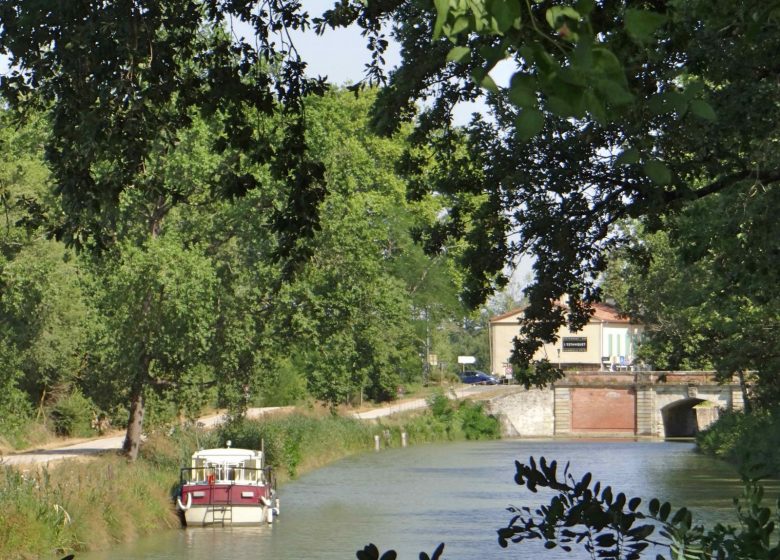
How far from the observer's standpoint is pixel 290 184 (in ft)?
31.1

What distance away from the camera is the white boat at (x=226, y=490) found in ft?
90.5

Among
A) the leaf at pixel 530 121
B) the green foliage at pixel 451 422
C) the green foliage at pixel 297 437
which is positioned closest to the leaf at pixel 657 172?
the leaf at pixel 530 121

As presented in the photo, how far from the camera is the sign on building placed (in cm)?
9075

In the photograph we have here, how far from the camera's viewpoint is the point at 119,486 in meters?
25.5

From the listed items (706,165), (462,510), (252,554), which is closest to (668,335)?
(462,510)

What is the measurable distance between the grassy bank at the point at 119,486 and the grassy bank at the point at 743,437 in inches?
526

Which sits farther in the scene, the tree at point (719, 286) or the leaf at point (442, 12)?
the tree at point (719, 286)

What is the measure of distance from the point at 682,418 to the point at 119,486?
54.4 m

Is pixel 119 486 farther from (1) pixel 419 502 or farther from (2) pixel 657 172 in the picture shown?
(2) pixel 657 172

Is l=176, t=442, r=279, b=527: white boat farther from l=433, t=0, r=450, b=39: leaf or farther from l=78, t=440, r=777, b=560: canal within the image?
l=433, t=0, r=450, b=39: leaf

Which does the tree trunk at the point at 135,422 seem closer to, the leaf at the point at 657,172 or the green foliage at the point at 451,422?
the green foliage at the point at 451,422

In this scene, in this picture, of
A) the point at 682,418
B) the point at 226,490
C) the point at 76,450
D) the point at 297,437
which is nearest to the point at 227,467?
the point at 226,490

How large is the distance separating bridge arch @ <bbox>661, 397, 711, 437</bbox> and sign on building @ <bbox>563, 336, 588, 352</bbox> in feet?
54.2

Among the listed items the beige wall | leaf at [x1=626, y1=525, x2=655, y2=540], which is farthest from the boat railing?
the beige wall
